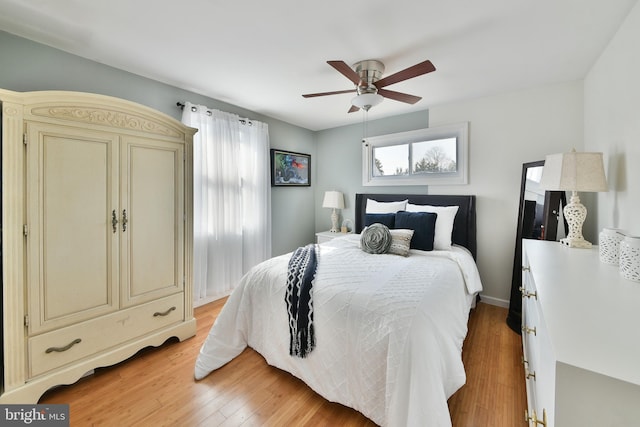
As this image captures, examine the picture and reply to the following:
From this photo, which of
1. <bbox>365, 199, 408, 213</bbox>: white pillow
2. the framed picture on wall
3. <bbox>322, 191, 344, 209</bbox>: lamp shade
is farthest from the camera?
<bbox>322, 191, 344, 209</bbox>: lamp shade

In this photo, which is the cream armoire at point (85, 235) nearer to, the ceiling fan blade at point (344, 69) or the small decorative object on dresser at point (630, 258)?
the ceiling fan blade at point (344, 69)

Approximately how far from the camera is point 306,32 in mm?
1848

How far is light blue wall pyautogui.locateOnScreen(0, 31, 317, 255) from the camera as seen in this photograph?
6.25ft

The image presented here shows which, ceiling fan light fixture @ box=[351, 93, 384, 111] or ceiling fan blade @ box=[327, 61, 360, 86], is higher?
ceiling fan blade @ box=[327, 61, 360, 86]

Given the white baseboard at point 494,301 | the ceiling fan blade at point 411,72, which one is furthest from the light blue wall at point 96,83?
the white baseboard at point 494,301

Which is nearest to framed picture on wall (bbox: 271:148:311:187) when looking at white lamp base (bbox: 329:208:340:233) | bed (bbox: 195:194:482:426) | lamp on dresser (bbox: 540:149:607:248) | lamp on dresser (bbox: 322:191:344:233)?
lamp on dresser (bbox: 322:191:344:233)

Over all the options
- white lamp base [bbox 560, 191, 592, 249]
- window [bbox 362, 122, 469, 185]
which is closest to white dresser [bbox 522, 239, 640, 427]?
white lamp base [bbox 560, 191, 592, 249]

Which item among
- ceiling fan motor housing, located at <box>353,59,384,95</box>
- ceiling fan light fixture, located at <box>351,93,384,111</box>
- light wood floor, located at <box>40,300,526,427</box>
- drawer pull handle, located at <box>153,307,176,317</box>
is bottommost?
light wood floor, located at <box>40,300,526,427</box>

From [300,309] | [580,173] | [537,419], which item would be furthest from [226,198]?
[580,173]

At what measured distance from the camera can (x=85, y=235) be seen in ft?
Result: 6.14

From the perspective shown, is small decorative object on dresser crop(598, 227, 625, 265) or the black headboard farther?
the black headboard

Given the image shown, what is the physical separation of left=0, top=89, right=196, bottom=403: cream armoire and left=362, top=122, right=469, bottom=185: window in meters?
2.56

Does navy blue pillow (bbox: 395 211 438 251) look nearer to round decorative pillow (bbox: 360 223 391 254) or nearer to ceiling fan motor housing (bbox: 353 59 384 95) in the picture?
round decorative pillow (bbox: 360 223 391 254)

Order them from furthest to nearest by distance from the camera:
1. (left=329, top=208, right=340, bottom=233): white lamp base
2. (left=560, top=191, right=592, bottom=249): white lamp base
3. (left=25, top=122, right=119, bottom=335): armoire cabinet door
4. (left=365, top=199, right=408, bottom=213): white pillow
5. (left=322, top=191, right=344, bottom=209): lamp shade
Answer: (left=329, top=208, right=340, bottom=233): white lamp base
(left=322, top=191, right=344, bottom=209): lamp shade
(left=365, top=199, right=408, bottom=213): white pillow
(left=560, top=191, right=592, bottom=249): white lamp base
(left=25, top=122, right=119, bottom=335): armoire cabinet door
